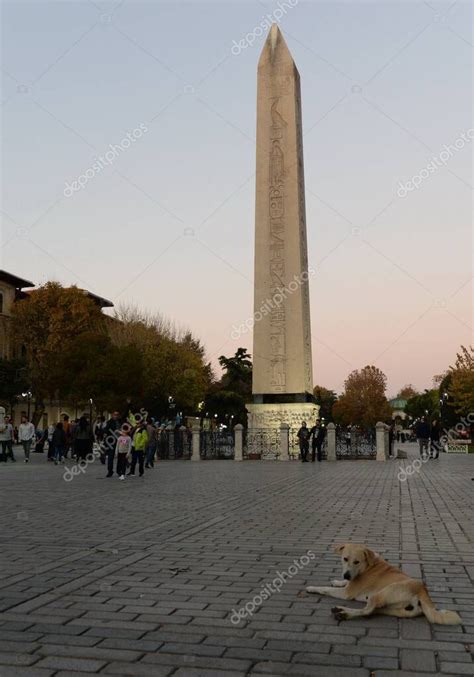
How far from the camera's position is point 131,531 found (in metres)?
8.92

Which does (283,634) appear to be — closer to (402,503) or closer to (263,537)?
(263,537)

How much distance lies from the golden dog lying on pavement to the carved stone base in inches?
1011

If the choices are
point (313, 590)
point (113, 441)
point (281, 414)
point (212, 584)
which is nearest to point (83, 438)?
point (113, 441)

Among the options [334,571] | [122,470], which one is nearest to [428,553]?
[334,571]

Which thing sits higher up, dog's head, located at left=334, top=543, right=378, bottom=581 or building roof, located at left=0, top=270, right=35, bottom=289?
building roof, located at left=0, top=270, right=35, bottom=289

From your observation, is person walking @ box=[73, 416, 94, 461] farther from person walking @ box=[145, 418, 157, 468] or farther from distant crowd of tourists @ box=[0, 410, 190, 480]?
person walking @ box=[145, 418, 157, 468]

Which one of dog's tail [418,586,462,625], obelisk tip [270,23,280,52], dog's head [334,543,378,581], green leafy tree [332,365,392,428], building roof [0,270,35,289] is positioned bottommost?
dog's tail [418,586,462,625]

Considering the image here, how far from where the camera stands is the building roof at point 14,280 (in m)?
63.3

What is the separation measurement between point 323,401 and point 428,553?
11393 centimetres

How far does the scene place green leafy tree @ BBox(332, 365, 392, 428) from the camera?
3762 inches

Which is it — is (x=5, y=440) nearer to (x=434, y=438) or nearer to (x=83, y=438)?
(x=83, y=438)

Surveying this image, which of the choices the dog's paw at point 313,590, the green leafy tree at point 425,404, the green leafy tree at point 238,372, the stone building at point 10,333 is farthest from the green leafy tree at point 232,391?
the dog's paw at point 313,590

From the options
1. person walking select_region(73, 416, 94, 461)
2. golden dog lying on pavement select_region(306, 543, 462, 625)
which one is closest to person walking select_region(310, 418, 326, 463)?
person walking select_region(73, 416, 94, 461)

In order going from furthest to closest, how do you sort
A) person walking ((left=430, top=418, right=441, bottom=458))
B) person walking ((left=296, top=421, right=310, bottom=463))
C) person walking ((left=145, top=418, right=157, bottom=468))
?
1. person walking ((left=430, top=418, right=441, bottom=458))
2. person walking ((left=296, top=421, right=310, bottom=463))
3. person walking ((left=145, top=418, right=157, bottom=468))
